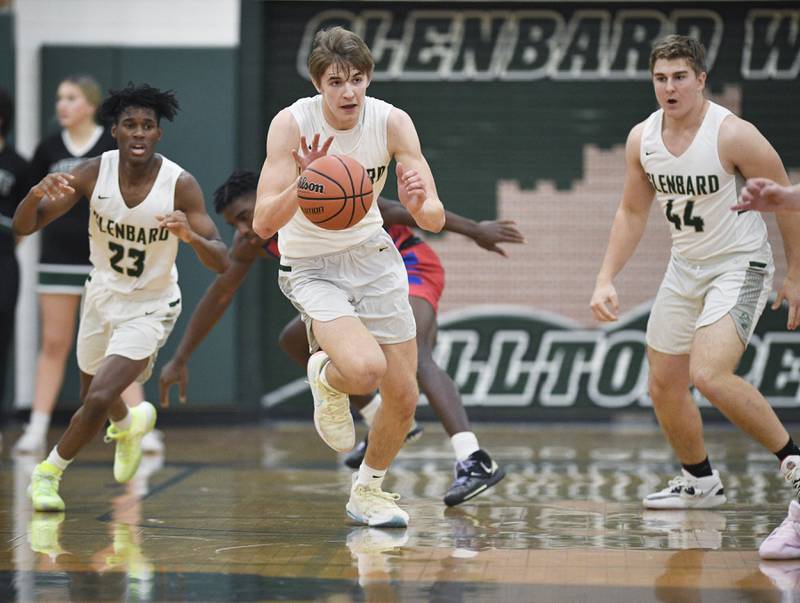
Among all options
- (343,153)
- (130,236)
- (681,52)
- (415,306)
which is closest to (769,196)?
(681,52)

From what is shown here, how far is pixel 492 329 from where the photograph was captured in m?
11.9

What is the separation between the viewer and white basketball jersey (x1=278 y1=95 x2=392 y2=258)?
591cm

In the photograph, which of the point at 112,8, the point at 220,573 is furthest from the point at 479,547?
the point at 112,8

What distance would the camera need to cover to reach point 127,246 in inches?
281

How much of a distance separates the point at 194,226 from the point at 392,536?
2.15m

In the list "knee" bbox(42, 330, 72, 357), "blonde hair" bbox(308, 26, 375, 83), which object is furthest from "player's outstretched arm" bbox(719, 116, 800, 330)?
"knee" bbox(42, 330, 72, 357)

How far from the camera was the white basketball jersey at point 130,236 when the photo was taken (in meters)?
7.07

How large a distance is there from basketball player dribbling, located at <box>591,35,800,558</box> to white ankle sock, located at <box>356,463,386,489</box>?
1.36m

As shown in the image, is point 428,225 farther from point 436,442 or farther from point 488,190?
point 488,190

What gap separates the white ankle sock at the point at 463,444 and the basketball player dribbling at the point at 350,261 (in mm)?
891

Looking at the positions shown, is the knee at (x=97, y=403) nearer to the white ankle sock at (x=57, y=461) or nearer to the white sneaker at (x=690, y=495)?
the white ankle sock at (x=57, y=461)

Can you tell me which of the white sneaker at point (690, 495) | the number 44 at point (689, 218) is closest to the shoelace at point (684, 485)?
the white sneaker at point (690, 495)

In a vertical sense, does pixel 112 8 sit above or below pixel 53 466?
above

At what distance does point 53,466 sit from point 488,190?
5988 millimetres
